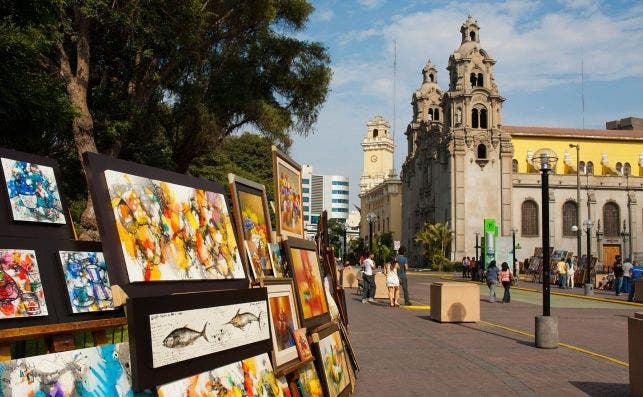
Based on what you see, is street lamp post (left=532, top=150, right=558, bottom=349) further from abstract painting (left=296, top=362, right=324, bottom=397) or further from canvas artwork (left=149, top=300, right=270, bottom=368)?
canvas artwork (left=149, top=300, right=270, bottom=368)

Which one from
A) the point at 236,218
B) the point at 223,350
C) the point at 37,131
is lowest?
the point at 223,350

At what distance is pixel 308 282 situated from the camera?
6883 mm

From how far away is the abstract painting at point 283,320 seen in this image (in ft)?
17.7

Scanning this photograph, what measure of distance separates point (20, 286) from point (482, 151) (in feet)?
247

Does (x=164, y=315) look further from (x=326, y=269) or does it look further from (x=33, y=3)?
(x=33, y=3)

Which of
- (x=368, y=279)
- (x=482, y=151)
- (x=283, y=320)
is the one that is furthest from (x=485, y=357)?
(x=482, y=151)

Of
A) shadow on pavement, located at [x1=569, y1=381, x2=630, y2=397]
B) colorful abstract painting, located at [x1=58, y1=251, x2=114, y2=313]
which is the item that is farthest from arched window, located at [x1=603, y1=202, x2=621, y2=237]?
colorful abstract painting, located at [x1=58, y1=251, x2=114, y2=313]

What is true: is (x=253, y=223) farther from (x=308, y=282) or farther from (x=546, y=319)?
(x=546, y=319)

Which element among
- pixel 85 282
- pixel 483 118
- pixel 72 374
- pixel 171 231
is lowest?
pixel 72 374

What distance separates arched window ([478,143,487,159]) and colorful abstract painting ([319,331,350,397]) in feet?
232

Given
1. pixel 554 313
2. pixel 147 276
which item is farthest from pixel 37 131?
pixel 554 313

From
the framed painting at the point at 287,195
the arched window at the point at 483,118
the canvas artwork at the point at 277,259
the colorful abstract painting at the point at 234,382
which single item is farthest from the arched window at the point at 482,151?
the colorful abstract painting at the point at 234,382

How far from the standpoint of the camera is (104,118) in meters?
18.8

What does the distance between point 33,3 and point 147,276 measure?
765cm
